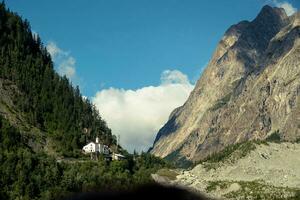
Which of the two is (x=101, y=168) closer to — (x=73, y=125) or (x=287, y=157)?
(x=73, y=125)

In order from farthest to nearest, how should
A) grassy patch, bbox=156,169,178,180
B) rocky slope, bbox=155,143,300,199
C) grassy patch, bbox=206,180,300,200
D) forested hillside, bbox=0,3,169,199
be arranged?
grassy patch, bbox=156,169,178,180 → rocky slope, bbox=155,143,300,199 → grassy patch, bbox=206,180,300,200 → forested hillside, bbox=0,3,169,199

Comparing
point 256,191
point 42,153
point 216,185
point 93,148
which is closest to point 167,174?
point 216,185

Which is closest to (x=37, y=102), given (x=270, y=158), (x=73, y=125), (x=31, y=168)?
(x=73, y=125)

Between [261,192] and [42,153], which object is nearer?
[261,192]

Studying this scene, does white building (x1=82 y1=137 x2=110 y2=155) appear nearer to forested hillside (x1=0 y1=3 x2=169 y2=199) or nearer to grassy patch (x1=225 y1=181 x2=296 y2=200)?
forested hillside (x1=0 y1=3 x2=169 y2=199)

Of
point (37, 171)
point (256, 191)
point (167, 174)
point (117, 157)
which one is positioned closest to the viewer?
point (37, 171)

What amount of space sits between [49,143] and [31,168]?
4298cm

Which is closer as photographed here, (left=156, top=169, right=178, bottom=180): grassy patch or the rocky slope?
the rocky slope

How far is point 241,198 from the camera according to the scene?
4668 inches

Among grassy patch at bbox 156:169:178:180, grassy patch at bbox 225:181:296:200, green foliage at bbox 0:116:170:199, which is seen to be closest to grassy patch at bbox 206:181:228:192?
grassy patch at bbox 225:181:296:200

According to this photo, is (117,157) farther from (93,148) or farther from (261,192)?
(261,192)

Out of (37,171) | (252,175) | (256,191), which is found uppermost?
(252,175)

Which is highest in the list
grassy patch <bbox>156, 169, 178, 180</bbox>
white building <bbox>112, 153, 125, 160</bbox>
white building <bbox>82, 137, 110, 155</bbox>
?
white building <bbox>82, 137, 110, 155</bbox>

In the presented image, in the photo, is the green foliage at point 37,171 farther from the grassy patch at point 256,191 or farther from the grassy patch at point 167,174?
the grassy patch at point 256,191
